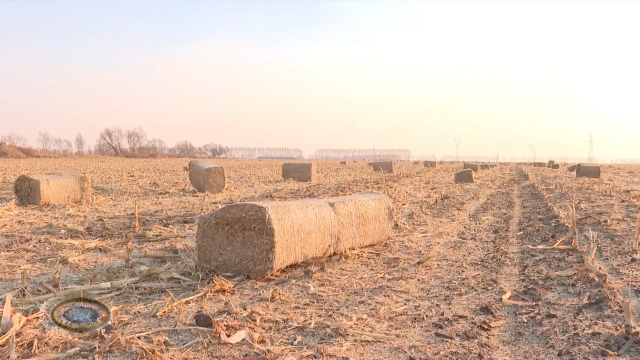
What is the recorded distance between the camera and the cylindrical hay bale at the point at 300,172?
20.7m

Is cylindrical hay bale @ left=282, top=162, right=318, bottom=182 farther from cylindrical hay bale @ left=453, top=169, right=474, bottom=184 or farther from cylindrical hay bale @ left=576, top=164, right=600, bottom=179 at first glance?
cylindrical hay bale @ left=576, top=164, right=600, bottom=179

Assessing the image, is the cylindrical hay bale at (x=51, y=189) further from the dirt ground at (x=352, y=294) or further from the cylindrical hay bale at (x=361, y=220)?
the cylindrical hay bale at (x=361, y=220)

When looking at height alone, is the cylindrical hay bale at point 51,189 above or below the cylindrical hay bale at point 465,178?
above

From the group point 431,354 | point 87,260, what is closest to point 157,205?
point 87,260

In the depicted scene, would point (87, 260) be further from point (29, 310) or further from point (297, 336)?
point (297, 336)

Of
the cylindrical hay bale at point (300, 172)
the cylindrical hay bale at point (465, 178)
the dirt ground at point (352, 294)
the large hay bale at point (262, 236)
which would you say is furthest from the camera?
the cylindrical hay bale at point (465, 178)

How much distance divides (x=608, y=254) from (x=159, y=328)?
582 centimetres

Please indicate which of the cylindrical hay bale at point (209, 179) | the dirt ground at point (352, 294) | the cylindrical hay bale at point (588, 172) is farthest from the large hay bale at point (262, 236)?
the cylindrical hay bale at point (588, 172)

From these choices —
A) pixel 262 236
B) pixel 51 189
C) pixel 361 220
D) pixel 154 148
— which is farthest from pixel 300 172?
pixel 154 148

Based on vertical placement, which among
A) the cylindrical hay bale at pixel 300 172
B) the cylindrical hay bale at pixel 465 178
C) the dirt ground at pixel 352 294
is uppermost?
the cylindrical hay bale at pixel 300 172

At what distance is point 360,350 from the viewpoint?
3998 mm

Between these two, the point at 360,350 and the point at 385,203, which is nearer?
the point at 360,350

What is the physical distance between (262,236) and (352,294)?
4.04ft

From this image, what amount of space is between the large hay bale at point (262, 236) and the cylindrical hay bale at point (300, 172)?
13.9 metres
